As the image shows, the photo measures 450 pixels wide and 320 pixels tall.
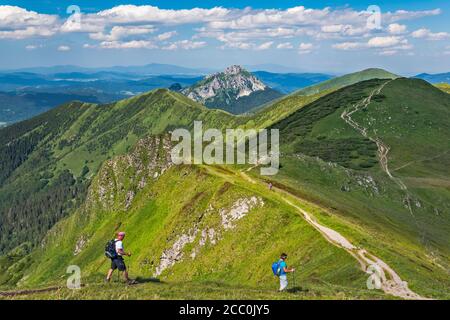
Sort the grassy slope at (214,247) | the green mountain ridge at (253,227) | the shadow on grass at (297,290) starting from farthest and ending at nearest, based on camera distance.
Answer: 1. the green mountain ridge at (253,227)
2. the grassy slope at (214,247)
3. the shadow on grass at (297,290)

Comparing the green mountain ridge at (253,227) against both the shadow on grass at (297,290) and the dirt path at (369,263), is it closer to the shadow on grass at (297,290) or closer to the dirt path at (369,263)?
the shadow on grass at (297,290)

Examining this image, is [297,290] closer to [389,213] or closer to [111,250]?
[111,250]

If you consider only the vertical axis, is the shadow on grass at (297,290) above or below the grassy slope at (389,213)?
above

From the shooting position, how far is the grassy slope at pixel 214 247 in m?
45.5

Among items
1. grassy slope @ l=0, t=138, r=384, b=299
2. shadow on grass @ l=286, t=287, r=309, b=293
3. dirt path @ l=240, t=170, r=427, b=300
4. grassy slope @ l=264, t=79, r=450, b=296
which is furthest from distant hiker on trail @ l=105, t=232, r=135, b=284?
grassy slope @ l=264, t=79, r=450, b=296

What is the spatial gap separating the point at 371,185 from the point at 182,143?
71876 mm

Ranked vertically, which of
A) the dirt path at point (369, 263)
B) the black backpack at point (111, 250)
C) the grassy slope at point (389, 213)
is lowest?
the grassy slope at point (389, 213)

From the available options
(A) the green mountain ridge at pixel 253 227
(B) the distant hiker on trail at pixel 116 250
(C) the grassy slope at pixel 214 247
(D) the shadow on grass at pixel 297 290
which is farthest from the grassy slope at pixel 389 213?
(B) the distant hiker on trail at pixel 116 250

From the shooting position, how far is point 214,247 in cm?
9806

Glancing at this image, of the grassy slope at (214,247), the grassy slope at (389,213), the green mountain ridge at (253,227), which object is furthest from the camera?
the grassy slope at (389,213)

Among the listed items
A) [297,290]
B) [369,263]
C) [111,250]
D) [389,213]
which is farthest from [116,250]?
[389,213]

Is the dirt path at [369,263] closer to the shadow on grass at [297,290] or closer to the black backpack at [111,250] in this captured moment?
the shadow on grass at [297,290]

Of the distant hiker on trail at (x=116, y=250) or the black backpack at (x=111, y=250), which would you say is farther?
the black backpack at (x=111, y=250)
